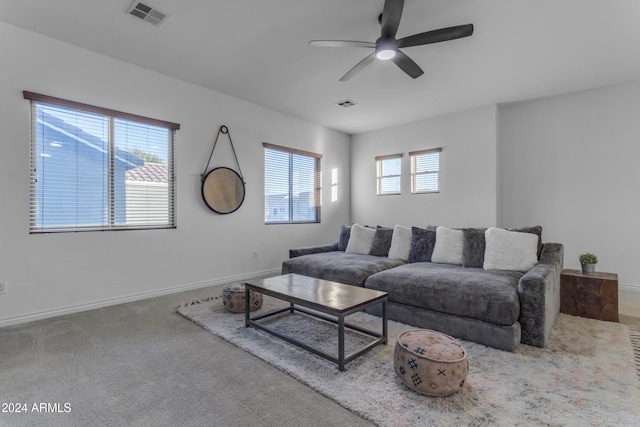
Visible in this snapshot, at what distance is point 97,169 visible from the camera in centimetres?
333

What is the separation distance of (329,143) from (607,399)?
5.28 metres

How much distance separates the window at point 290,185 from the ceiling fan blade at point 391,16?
2.88 m

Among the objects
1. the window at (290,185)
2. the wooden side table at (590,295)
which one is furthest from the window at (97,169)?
the wooden side table at (590,295)

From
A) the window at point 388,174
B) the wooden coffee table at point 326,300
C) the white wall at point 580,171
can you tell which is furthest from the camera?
the window at point 388,174

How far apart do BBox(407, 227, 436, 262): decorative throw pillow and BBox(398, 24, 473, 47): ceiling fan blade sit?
2.11 m

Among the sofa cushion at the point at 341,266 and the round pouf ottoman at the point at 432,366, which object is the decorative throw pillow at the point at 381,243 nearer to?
the sofa cushion at the point at 341,266

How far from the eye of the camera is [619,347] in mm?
2281

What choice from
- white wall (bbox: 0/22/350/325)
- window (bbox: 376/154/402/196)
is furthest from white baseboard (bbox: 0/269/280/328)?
window (bbox: 376/154/402/196)

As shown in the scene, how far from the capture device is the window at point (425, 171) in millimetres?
5422

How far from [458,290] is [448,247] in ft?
3.51

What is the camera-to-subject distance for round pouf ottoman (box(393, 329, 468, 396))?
164 cm

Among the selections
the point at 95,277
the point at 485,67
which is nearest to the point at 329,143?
the point at 485,67

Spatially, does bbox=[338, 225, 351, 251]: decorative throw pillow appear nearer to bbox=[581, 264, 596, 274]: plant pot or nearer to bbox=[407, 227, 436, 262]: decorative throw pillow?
bbox=[407, 227, 436, 262]: decorative throw pillow

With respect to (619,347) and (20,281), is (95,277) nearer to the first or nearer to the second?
(20,281)
